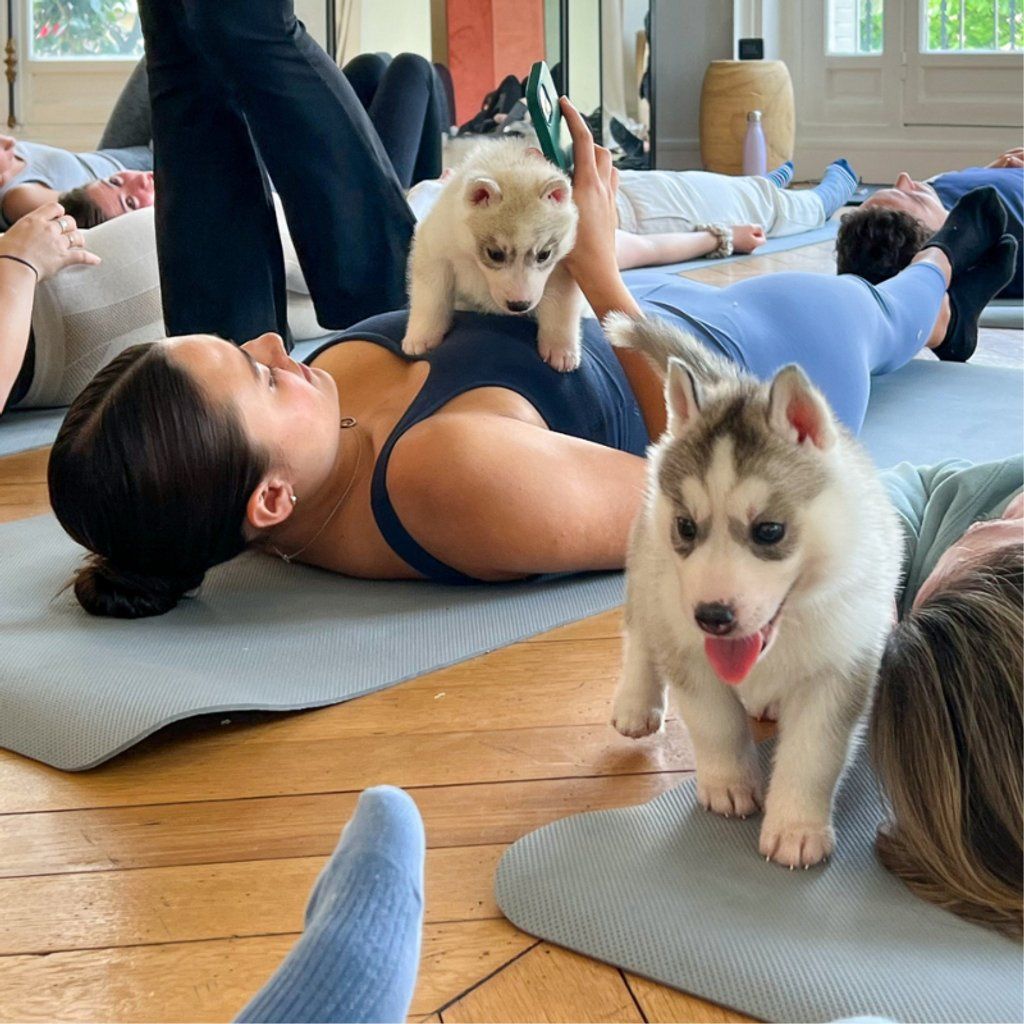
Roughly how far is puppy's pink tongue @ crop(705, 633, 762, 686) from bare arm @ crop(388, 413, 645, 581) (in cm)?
67

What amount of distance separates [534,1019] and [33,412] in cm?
246

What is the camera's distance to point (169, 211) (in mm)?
2600

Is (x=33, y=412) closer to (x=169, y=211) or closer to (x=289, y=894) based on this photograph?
(x=169, y=211)

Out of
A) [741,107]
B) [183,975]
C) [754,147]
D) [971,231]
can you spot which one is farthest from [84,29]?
[183,975]

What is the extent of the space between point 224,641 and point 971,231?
210 cm

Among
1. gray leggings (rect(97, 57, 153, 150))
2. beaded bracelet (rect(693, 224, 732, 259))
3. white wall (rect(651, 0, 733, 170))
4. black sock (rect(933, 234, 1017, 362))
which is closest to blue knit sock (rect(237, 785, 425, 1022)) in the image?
black sock (rect(933, 234, 1017, 362))

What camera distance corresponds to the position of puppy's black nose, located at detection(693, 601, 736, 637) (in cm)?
110

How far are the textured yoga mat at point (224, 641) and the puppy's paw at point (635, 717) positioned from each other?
315 mm

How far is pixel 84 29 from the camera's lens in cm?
723

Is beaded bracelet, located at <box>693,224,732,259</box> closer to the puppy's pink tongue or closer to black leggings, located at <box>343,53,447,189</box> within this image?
black leggings, located at <box>343,53,447,189</box>

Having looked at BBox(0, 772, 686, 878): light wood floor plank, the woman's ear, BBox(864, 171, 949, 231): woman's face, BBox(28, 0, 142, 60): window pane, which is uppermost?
BBox(28, 0, 142, 60): window pane

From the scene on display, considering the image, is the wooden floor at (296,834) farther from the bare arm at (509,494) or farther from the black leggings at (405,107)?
the black leggings at (405,107)

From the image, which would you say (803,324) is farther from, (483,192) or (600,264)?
(483,192)

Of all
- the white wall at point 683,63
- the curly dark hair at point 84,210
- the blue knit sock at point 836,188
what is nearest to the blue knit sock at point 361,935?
the curly dark hair at point 84,210
